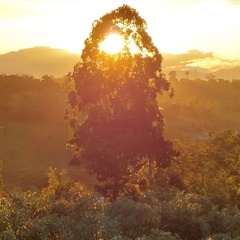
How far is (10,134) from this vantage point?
3851 inches

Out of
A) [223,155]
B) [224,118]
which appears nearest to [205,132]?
[224,118]

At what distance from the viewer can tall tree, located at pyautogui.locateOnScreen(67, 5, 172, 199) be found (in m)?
38.5

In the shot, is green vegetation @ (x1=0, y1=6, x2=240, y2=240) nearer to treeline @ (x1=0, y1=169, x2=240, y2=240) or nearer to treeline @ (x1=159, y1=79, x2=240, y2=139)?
treeline @ (x1=0, y1=169, x2=240, y2=240)

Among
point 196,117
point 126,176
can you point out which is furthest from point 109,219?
point 196,117

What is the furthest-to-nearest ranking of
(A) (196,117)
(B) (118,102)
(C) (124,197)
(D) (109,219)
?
(A) (196,117), (B) (118,102), (C) (124,197), (D) (109,219)

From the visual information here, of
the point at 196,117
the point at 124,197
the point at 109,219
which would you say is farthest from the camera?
the point at 196,117

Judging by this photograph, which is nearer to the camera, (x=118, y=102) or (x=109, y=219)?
(x=109, y=219)

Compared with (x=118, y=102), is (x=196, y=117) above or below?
below

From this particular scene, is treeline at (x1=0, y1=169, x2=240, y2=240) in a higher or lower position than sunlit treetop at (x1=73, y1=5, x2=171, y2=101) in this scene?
lower

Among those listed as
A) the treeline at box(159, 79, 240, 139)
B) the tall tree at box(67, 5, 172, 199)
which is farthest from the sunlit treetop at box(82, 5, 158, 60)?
the treeline at box(159, 79, 240, 139)

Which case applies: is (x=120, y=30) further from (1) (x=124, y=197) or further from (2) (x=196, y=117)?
(2) (x=196, y=117)

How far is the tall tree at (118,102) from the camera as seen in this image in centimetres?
3847

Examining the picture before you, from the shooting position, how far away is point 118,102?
39375 millimetres

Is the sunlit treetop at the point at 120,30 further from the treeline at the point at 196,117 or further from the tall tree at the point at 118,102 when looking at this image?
the treeline at the point at 196,117
